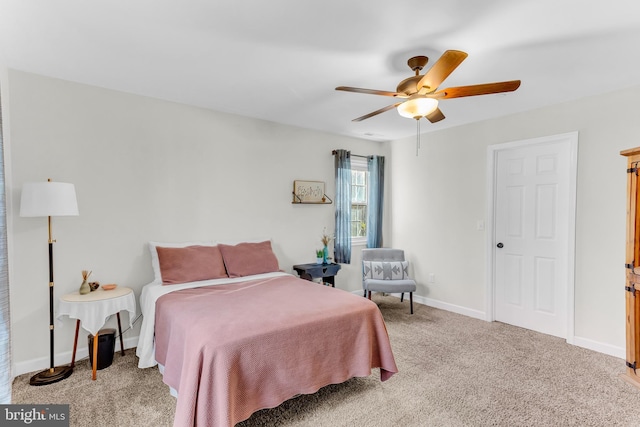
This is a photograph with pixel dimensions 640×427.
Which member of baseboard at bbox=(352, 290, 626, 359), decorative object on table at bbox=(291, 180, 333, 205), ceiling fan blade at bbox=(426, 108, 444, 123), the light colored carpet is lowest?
the light colored carpet

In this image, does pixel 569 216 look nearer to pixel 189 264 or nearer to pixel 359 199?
pixel 359 199

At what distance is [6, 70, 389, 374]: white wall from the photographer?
2.70 meters

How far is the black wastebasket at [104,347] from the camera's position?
107 inches

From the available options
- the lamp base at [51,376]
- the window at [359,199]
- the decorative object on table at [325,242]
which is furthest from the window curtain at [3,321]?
the window at [359,199]

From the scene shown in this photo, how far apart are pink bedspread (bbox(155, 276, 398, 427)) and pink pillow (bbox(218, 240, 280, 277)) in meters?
0.62

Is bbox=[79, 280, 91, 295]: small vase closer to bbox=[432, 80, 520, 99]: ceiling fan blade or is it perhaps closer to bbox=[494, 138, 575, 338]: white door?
bbox=[432, 80, 520, 99]: ceiling fan blade

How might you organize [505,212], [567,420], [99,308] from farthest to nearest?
[505,212], [99,308], [567,420]

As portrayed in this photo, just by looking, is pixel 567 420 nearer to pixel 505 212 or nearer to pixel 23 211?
pixel 505 212

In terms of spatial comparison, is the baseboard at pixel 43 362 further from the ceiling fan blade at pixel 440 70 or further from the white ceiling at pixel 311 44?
the ceiling fan blade at pixel 440 70

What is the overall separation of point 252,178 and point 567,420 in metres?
3.52

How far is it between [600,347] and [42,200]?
4.97 meters

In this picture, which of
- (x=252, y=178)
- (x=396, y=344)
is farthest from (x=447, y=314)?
(x=252, y=178)

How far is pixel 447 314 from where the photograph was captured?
4.25 meters

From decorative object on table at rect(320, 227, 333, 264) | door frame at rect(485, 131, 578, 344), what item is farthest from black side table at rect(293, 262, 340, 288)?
door frame at rect(485, 131, 578, 344)
